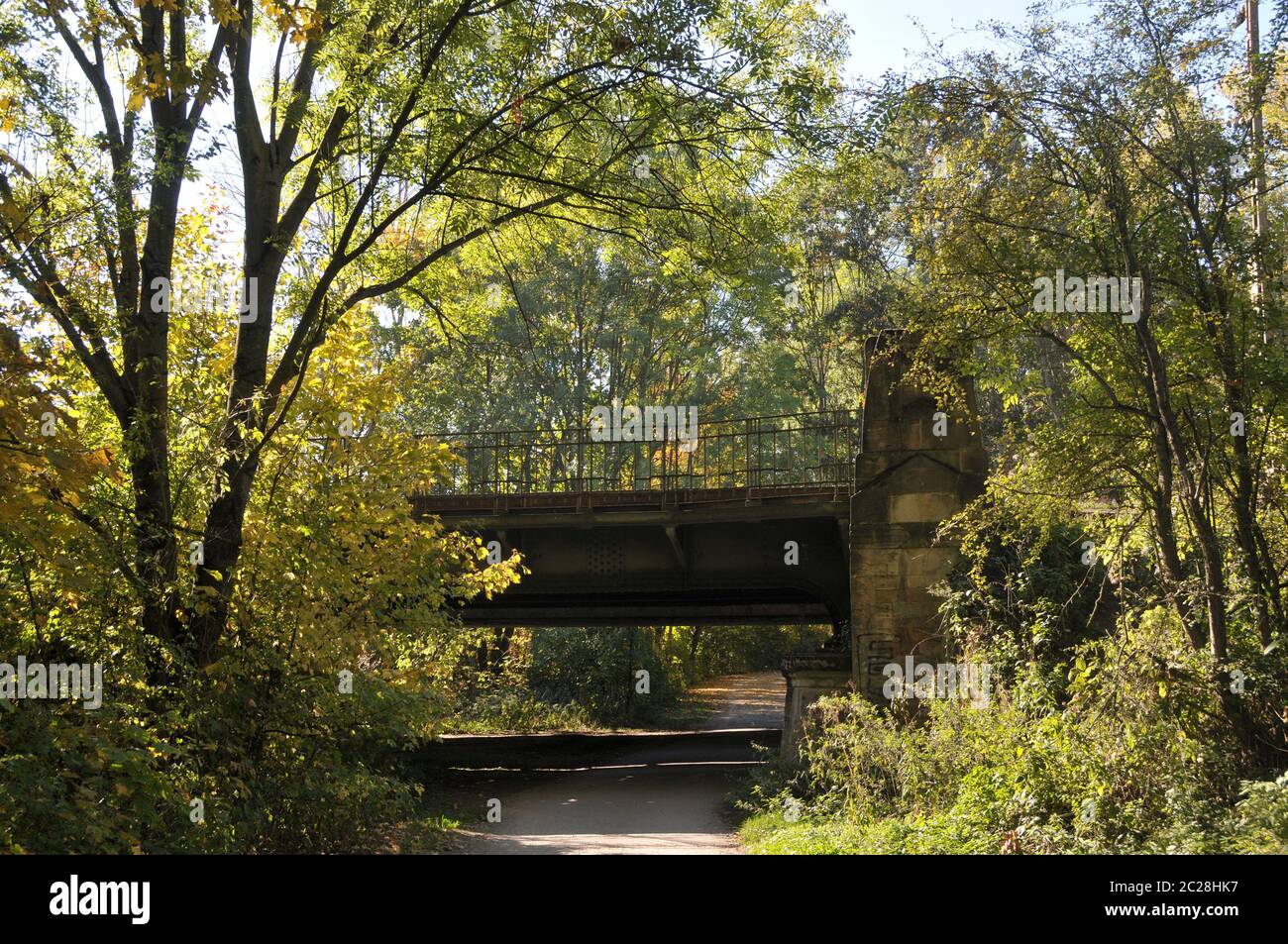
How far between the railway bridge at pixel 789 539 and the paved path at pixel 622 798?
7.67 ft

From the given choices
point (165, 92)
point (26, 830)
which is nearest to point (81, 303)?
point (165, 92)

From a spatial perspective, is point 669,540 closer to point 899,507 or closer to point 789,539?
point 789,539

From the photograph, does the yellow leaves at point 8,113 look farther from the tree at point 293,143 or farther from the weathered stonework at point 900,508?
the weathered stonework at point 900,508

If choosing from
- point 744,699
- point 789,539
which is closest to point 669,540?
point 789,539

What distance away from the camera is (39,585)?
816 cm

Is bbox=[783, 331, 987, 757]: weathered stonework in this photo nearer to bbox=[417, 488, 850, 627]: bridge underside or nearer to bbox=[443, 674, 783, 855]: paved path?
bbox=[417, 488, 850, 627]: bridge underside

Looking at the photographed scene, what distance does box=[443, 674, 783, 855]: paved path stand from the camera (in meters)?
11.5

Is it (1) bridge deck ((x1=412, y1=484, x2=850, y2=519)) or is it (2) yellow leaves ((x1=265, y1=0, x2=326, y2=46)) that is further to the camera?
(1) bridge deck ((x1=412, y1=484, x2=850, y2=519))

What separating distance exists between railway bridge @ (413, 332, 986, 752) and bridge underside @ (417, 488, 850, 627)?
0.02 meters

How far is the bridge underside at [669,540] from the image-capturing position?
17047mm

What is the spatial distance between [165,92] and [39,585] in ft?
14.6

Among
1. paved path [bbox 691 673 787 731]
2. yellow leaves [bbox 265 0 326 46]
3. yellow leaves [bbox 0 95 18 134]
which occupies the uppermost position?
yellow leaves [bbox 265 0 326 46]

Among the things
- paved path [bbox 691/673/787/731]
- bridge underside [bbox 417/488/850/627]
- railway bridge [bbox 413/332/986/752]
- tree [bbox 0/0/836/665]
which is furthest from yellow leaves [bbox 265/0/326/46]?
paved path [bbox 691/673/787/731]
